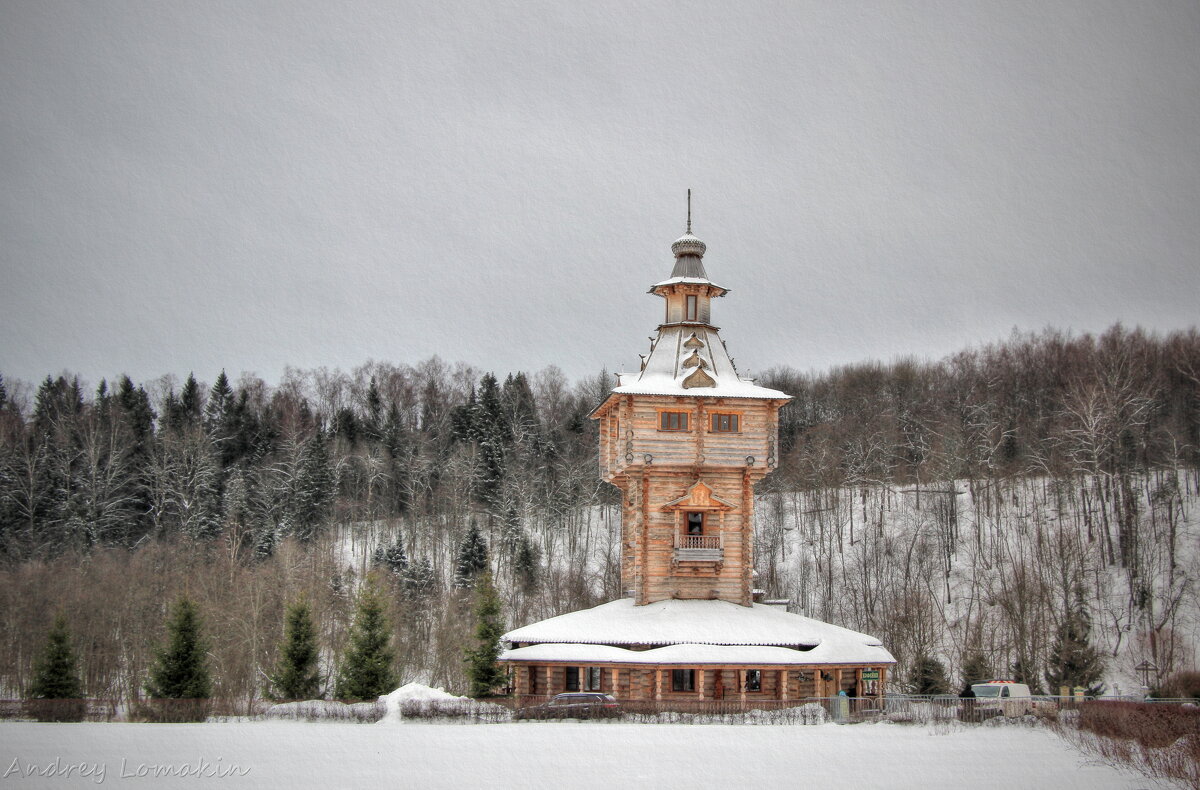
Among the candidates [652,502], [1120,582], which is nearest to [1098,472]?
[1120,582]

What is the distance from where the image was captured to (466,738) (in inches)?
1082

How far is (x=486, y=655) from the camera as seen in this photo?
38.1 m

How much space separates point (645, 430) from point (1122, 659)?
27.5 metres

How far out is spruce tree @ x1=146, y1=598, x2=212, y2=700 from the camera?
35.0m

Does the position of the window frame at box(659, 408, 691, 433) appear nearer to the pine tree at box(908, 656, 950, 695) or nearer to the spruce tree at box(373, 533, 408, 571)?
the pine tree at box(908, 656, 950, 695)

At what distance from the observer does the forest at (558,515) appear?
4859 centimetres

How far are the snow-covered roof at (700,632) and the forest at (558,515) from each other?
29.8 ft

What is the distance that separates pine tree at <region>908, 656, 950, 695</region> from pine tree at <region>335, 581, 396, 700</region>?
2179 cm

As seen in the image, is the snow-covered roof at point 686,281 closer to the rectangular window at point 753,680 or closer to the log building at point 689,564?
the log building at point 689,564

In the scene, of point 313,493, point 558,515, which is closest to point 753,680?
point 558,515

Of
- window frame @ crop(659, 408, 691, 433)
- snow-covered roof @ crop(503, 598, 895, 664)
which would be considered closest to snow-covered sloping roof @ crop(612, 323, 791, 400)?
window frame @ crop(659, 408, 691, 433)

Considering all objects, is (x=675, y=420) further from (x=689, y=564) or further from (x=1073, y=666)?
(x=1073, y=666)

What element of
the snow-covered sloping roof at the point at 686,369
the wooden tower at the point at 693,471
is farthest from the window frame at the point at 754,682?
the snow-covered sloping roof at the point at 686,369

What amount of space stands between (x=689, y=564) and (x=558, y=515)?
32.2m
